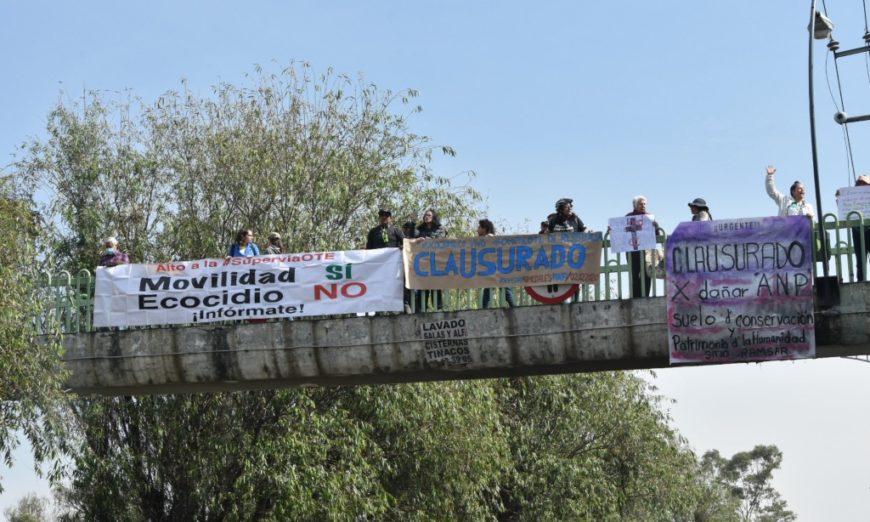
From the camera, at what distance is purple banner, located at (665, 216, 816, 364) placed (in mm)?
17562

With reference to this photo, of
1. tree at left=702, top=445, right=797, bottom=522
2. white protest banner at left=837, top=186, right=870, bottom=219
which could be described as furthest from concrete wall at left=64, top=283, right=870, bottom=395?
tree at left=702, top=445, right=797, bottom=522

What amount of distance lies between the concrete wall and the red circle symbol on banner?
27 cm

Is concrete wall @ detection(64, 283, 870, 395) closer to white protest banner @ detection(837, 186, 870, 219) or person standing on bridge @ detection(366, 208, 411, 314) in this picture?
person standing on bridge @ detection(366, 208, 411, 314)

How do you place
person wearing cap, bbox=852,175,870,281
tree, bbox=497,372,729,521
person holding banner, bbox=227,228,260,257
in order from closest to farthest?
person wearing cap, bbox=852,175,870,281 < person holding banner, bbox=227,228,260,257 < tree, bbox=497,372,729,521

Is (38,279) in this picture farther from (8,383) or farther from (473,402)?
(473,402)

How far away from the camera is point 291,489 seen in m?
22.4

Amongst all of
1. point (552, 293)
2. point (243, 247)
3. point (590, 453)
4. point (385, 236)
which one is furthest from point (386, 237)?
point (590, 453)

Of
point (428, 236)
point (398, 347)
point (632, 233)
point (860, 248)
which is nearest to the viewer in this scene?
point (860, 248)

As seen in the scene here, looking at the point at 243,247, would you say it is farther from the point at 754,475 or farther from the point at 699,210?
the point at 754,475

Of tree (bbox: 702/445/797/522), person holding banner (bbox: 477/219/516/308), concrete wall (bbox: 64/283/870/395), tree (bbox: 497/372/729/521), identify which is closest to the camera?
concrete wall (bbox: 64/283/870/395)

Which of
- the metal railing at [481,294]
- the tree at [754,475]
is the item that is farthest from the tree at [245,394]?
the tree at [754,475]

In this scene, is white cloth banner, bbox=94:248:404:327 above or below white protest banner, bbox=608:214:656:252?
below

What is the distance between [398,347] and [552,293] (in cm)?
231

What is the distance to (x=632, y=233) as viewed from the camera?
18328 millimetres
